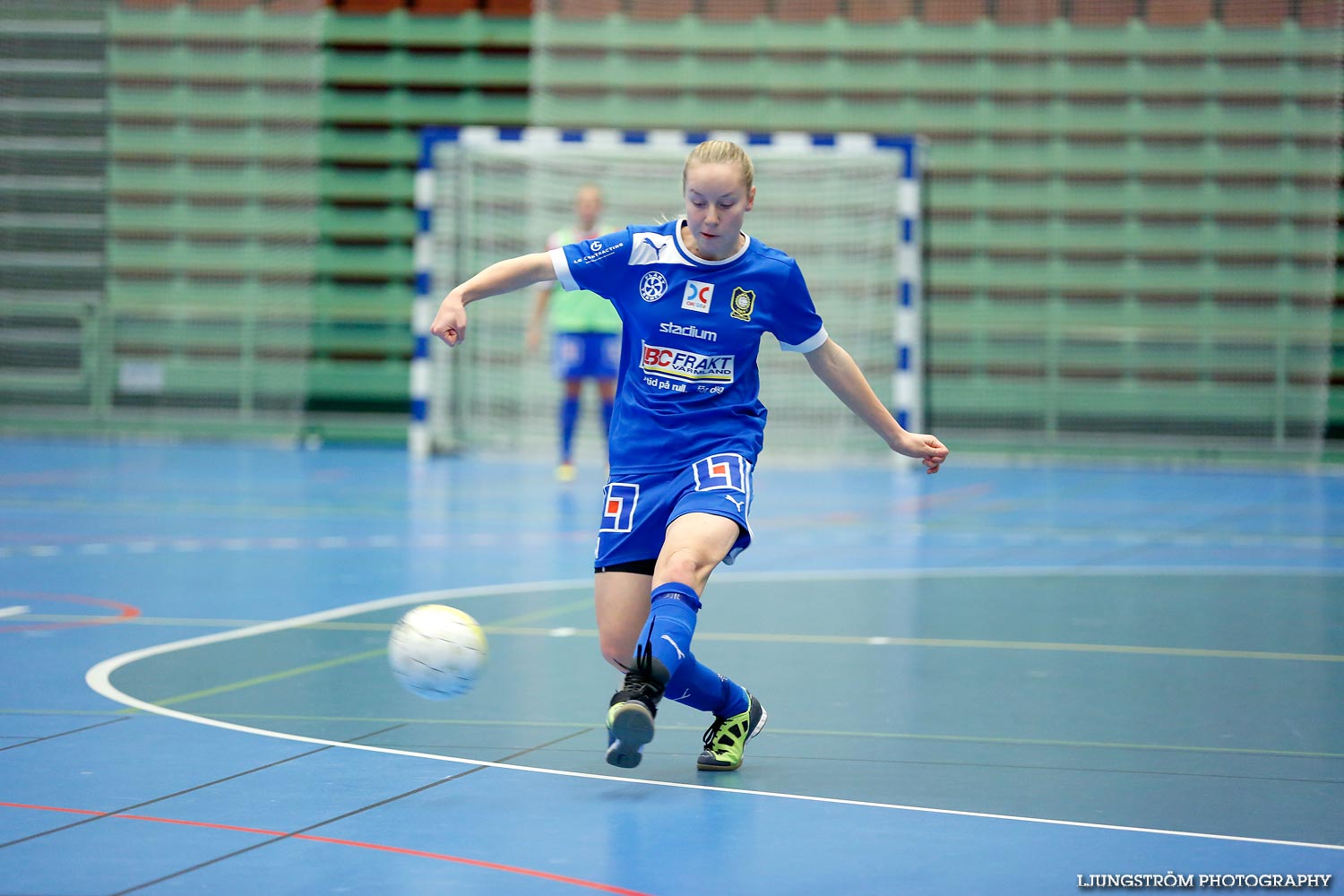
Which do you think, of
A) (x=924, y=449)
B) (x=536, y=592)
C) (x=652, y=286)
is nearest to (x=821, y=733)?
(x=924, y=449)

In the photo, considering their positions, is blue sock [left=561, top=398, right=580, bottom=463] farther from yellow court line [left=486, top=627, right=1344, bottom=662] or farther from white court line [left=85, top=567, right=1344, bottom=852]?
yellow court line [left=486, top=627, right=1344, bottom=662]

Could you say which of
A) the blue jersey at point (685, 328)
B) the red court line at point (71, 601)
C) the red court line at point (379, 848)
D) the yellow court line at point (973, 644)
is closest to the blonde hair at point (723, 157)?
the blue jersey at point (685, 328)

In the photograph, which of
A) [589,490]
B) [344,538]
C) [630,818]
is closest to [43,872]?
[630,818]

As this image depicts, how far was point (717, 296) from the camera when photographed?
164 inches

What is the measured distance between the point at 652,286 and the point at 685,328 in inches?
5.6

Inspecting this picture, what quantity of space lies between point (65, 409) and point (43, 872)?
15.8 meters

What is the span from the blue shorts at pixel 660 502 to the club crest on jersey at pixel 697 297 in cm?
37

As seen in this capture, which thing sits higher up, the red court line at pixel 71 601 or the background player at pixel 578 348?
the background player at pixel 578 348

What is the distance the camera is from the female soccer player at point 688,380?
4031mm

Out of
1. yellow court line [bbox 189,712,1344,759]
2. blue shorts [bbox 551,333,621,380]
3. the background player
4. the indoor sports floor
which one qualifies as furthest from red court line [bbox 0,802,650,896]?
blue shorts [bbox 551,333,621,380]

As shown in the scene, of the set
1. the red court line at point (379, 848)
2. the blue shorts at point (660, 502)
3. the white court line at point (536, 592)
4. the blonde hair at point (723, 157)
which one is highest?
the blonde hair at point (723, 157)

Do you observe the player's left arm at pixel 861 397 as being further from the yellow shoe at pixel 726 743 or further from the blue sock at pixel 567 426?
the blue sock at pixel 567 426

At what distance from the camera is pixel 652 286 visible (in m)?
4.20

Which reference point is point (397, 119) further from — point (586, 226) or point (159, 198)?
point (586, 226)
